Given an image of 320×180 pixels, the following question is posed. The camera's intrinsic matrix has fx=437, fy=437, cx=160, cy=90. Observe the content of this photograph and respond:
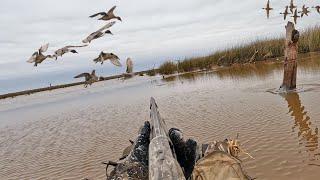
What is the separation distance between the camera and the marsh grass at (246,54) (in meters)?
28.2

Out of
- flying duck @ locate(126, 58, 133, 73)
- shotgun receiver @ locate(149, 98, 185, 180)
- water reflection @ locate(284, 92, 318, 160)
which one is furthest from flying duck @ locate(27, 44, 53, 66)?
water reflection @ locate(284, 92, 318, 160)

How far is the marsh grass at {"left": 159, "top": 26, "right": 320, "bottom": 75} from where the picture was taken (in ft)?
92.5

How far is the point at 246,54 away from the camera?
30.3 meters

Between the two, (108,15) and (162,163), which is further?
(108,15)

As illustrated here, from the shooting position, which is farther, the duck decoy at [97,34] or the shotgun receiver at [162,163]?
the duck decoy at [97,34]

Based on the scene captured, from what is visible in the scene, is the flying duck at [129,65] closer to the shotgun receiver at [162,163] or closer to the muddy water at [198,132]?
the muddy water at [198,132]

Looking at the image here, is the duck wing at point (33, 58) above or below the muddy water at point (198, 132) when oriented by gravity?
above

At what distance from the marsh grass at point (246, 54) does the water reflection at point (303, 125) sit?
1860 cm

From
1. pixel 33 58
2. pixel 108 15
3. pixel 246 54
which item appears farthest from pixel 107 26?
pixel 246 54

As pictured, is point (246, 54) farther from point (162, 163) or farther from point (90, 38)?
point (162, 163)

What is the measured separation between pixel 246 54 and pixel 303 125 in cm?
2310

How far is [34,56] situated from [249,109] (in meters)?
5.13

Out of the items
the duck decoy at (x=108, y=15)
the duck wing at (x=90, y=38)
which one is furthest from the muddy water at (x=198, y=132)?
the duck decoy at (x=108, y=15)

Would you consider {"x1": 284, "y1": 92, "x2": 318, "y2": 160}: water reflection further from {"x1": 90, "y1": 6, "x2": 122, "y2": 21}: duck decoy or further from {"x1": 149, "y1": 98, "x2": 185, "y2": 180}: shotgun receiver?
{"x1": 90, "y1": 6, "x2": 122, "y2": 21}: duck decoy
